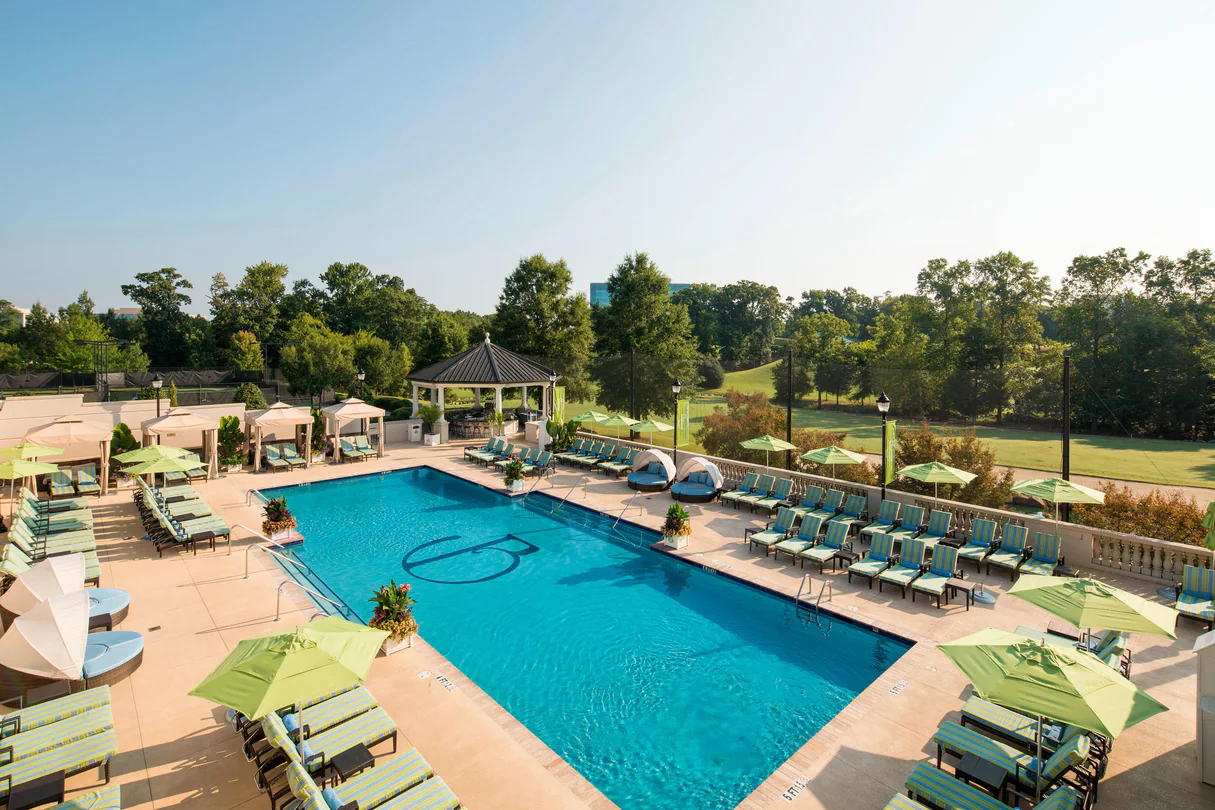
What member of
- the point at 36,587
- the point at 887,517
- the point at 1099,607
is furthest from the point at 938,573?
the point at 36,587

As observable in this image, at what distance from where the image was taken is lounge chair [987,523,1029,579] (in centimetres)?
1089

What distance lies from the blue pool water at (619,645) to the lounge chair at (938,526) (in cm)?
433

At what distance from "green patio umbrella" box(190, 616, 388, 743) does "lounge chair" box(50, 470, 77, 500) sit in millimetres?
15272

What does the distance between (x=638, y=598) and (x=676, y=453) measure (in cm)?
868

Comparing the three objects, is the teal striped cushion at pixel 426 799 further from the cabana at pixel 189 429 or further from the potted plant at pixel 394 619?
the cabana at pixel 189 429

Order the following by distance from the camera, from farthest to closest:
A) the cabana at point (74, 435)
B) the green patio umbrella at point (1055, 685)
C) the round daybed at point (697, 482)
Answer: the round daybed at point (697, 482), the cabana at point (74, 435), the green patio umbrella at point (1055, 685)

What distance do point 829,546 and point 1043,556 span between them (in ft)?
12.7

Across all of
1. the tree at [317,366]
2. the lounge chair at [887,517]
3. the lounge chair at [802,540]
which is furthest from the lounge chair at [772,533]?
the tree at [317,366]

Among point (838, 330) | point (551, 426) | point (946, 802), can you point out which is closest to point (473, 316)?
point (838, 330)

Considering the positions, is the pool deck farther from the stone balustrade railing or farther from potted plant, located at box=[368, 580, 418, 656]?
the stone balustrade railing

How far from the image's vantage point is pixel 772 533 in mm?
12852

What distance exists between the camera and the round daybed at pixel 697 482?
651 inches

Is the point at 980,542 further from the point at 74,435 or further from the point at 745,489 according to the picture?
the point at 74,435

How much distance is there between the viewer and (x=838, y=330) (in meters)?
47.6
